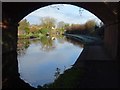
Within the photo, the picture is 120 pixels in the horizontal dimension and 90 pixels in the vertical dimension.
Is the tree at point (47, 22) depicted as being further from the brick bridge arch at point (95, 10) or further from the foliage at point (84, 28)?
the brick bridge arch at point (95, 10)

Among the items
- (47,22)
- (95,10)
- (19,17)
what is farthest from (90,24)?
(19,17)

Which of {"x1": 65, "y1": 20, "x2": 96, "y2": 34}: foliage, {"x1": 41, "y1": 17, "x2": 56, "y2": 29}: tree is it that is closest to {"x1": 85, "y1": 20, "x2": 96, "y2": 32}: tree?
{"x1": 65, "y1": 20, "x2": 96, "y2": 34}: foliage

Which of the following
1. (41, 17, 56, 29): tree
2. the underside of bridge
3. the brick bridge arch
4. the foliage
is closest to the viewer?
the brick bridge arch

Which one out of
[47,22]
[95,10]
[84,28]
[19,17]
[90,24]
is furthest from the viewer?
[47,22]

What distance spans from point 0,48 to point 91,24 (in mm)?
51869

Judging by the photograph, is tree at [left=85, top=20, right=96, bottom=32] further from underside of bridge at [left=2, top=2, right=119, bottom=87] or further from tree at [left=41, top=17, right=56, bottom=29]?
underside of bridge at [left=2, top=2, right=119, bottom=87]

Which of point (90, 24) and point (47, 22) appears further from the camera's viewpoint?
point (47, 22)

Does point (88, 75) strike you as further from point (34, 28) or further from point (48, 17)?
point (48, 17)

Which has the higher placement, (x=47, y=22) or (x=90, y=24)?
(x=47, y=22)

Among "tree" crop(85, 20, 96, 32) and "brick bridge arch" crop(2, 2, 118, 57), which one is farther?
"tree" crop(85, 20, 96, 32)

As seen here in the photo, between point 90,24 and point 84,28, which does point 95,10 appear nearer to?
point 90,24

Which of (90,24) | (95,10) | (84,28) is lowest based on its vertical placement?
(84,28)

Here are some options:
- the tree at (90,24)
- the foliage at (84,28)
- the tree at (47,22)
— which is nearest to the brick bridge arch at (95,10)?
the foliage at (84,28)

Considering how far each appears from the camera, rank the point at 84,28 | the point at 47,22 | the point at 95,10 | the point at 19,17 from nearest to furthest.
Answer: the point at 95,10, the point at 19,17, the point at 84,28, the point at 47,22
